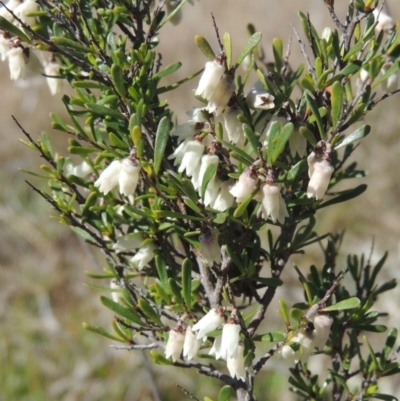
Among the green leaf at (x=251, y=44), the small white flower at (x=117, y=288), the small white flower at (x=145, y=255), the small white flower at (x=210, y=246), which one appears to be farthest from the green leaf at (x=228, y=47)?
the small white flower at (x=117, y=288)

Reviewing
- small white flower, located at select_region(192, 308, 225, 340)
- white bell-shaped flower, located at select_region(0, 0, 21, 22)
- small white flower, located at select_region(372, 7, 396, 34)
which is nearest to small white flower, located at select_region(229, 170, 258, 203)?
small white flower, located at select_region(192, 308, 225, 340)

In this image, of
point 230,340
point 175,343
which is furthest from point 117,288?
point 230,340

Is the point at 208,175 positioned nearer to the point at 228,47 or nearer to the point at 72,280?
the point at 228,47

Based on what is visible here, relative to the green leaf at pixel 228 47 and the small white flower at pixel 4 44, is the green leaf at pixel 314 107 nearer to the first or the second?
the green leaf at pixel 228 47

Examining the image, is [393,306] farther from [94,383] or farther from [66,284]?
[66,284]

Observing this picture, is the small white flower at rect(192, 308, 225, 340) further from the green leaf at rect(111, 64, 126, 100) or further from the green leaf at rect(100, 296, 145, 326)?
the green leaf at rect(111, 64, 126, 100)

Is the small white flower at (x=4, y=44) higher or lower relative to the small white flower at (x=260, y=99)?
higher
